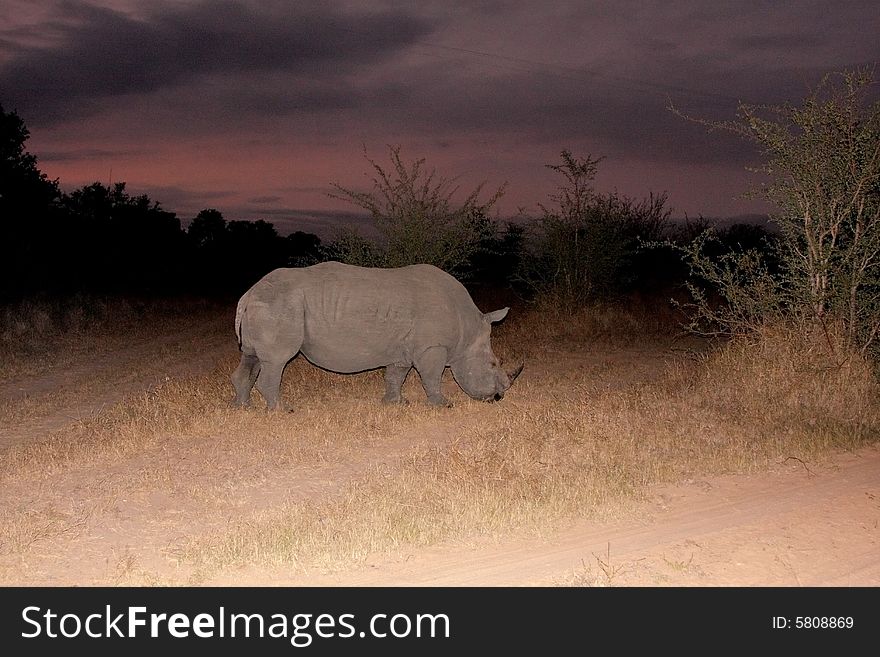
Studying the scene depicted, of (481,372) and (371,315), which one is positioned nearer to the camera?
(371,315)

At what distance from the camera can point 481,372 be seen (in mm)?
9086

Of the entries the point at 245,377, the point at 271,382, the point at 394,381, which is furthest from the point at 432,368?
the point at 245,377

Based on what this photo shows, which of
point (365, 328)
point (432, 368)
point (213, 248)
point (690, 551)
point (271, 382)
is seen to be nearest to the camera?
point (690, 551)

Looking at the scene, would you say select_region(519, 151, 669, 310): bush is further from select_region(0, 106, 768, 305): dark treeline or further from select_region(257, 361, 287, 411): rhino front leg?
select_region(257, 361, 287, 411): rhino front leg

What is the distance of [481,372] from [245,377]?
2.62m

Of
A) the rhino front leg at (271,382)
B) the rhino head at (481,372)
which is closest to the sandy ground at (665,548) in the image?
the rhino front leg at (271,382)

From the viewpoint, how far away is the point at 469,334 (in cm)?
908

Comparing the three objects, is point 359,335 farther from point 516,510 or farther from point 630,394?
point 516,510

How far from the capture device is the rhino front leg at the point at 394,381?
29.9 feet

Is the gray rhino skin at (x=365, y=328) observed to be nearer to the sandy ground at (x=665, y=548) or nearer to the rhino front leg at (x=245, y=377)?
the rhino front leg at (x=245, y=377)

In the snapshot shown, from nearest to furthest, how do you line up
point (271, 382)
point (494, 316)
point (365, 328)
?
point (271, 382), point (365, 328), point (494, 316)

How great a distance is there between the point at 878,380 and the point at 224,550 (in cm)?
758

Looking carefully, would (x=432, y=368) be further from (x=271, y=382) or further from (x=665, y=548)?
(x=665, y=548)

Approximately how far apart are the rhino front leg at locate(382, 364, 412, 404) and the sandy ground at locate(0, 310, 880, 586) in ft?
8.48
